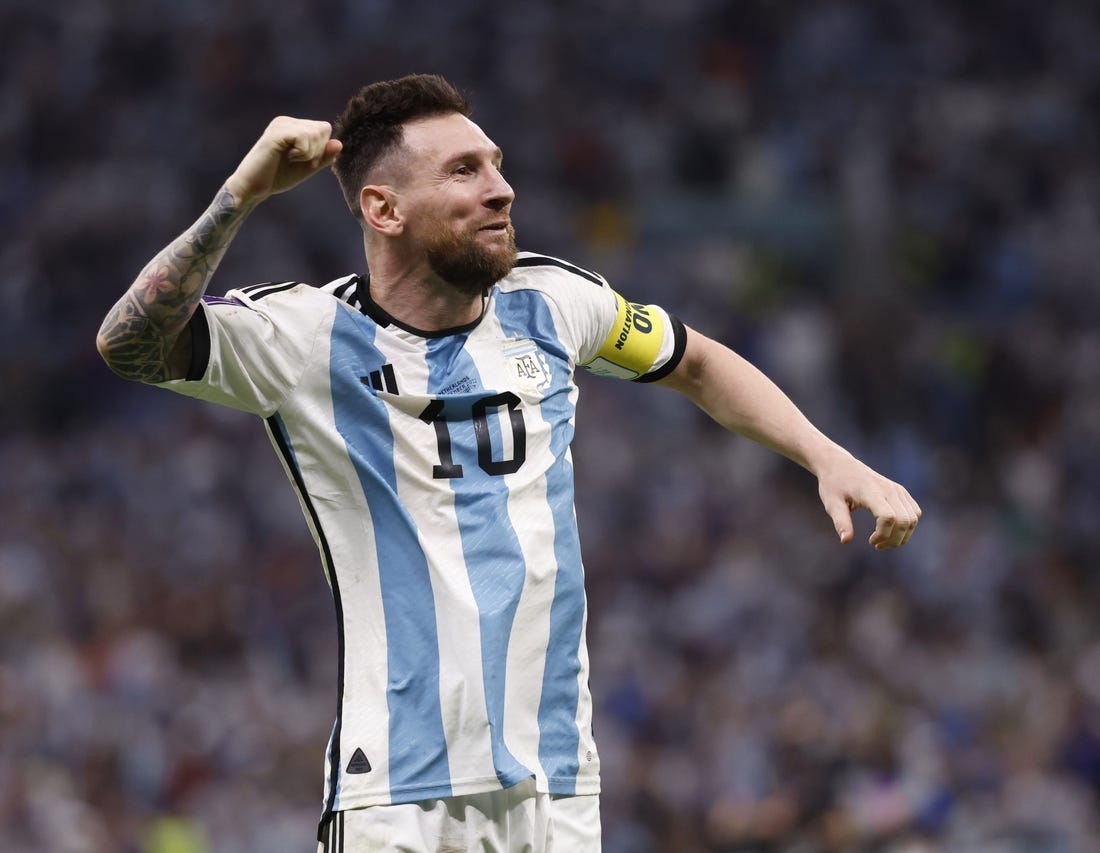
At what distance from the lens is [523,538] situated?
3645 millimetres

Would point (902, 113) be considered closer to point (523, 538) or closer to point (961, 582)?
point (961, 582)

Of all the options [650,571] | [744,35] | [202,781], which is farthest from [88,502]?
[744,35]

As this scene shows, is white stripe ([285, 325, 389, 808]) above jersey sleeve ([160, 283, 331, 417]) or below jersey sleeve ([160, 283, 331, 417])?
below

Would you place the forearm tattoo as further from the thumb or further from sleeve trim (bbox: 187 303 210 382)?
the thumb

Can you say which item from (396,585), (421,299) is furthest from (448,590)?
(421,299)

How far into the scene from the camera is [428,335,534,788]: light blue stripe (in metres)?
3.54

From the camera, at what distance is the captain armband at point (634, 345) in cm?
418

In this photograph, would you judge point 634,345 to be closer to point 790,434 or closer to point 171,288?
point 790,434

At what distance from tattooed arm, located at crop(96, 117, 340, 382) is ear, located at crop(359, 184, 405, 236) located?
20.6 inches

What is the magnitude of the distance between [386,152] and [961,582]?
8.33m

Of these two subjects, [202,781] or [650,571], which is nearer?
[202,781]

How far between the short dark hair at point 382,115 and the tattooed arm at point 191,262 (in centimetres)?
58

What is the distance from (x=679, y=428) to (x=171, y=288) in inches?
375

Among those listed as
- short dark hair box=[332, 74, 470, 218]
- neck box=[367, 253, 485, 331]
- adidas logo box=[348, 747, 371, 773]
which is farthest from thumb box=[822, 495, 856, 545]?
short dark hair box=[332, 74, 470, 218]
